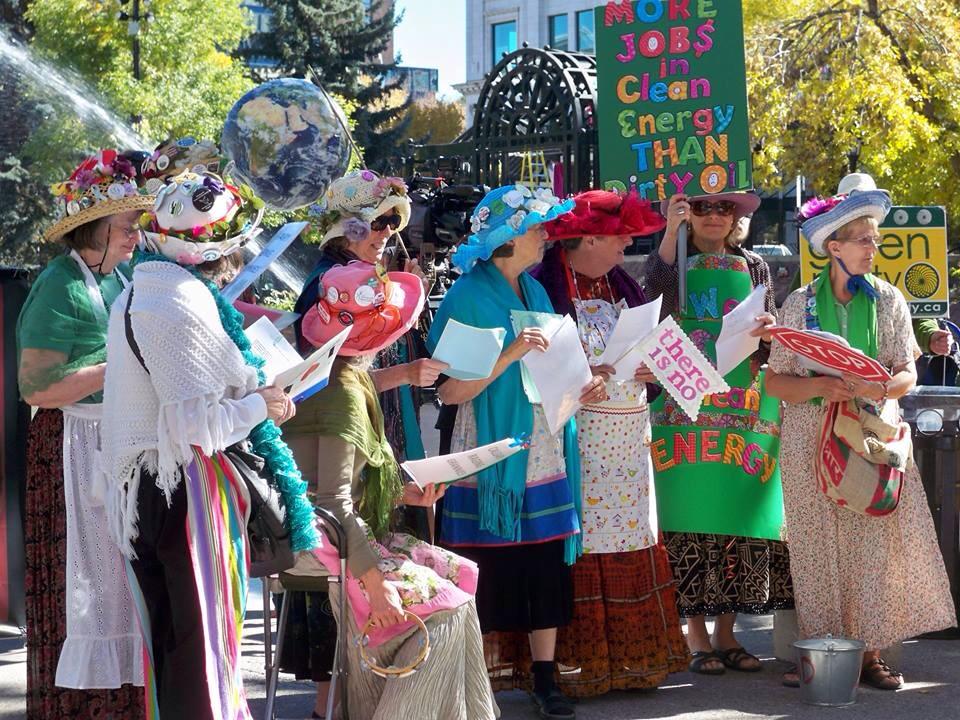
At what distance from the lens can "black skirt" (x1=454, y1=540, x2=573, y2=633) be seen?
16.4 feet

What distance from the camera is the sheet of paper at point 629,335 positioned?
497cm

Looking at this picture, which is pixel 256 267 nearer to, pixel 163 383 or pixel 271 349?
pixel 271 349

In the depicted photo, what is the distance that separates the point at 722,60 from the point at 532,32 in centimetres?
4861

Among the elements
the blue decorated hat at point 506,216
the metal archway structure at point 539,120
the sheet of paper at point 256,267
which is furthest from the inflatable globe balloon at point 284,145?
the metal archway structure at point 539,120

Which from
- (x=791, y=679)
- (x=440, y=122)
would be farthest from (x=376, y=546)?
(x=440, y=122)

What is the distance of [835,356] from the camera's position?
5.06 meters

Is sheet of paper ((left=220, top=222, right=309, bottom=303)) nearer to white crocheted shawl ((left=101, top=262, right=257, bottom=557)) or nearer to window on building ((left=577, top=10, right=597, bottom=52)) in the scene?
white crocheted shawl ((left=101, top=262, right=257, bottom=557))

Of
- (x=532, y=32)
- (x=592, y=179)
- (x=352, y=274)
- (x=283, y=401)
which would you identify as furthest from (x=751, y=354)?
(x=532, y=32)

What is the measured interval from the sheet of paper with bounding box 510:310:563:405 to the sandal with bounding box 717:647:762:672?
59.6 inches

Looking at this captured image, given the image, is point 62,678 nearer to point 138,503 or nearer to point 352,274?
point 138,503

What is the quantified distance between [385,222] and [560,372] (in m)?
0.82

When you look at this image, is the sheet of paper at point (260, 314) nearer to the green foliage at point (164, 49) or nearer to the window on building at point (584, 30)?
the green foliage at point (164, 49)

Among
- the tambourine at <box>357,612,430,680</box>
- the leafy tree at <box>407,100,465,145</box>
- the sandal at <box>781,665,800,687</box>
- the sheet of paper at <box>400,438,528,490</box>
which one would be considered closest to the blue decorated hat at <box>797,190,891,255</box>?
the sandal at <box>781,665,800,687</box>

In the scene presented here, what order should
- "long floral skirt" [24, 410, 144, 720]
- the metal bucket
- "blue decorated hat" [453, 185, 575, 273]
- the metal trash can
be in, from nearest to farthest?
"long floral skirt" [24, 410, 144, 720] → "blue decorated hat" [453, 185, 575, 273] → the metal bucket → the metal trash can
